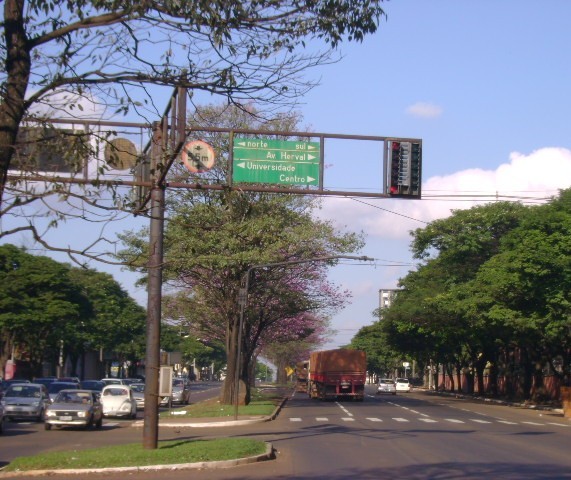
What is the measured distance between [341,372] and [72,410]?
28583 millimetres

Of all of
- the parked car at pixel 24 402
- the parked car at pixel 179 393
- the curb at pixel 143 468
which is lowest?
the parked car at pixel 179 393

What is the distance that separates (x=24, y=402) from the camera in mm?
34000

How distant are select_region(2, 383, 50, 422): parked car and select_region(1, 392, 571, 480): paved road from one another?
815 centimetres

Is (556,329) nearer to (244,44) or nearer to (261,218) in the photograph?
(261,218)

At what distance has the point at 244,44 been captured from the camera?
32.8ft

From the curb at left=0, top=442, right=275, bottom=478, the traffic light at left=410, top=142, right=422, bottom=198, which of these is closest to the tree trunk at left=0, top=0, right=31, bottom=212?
the curb at left=0, top=442, right=275, bottom=478

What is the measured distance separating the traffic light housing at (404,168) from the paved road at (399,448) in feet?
18.1

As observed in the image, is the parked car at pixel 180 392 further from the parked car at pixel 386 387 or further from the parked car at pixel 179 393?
the parked car at pixel 386 387

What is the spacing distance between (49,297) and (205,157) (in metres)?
43.7

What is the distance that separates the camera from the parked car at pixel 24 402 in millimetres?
33688

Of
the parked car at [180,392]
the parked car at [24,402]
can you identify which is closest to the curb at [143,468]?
the parked car at [24,402]

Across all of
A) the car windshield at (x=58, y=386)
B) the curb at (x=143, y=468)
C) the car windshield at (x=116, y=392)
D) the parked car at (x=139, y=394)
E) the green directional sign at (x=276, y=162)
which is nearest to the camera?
the curb at (x=143, y=468)

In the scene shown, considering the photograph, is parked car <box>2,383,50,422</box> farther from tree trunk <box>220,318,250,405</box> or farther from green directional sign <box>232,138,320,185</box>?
green directional sign <box>232,138,320,185</box>

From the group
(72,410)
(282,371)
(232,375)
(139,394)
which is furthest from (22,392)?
(282,371)
